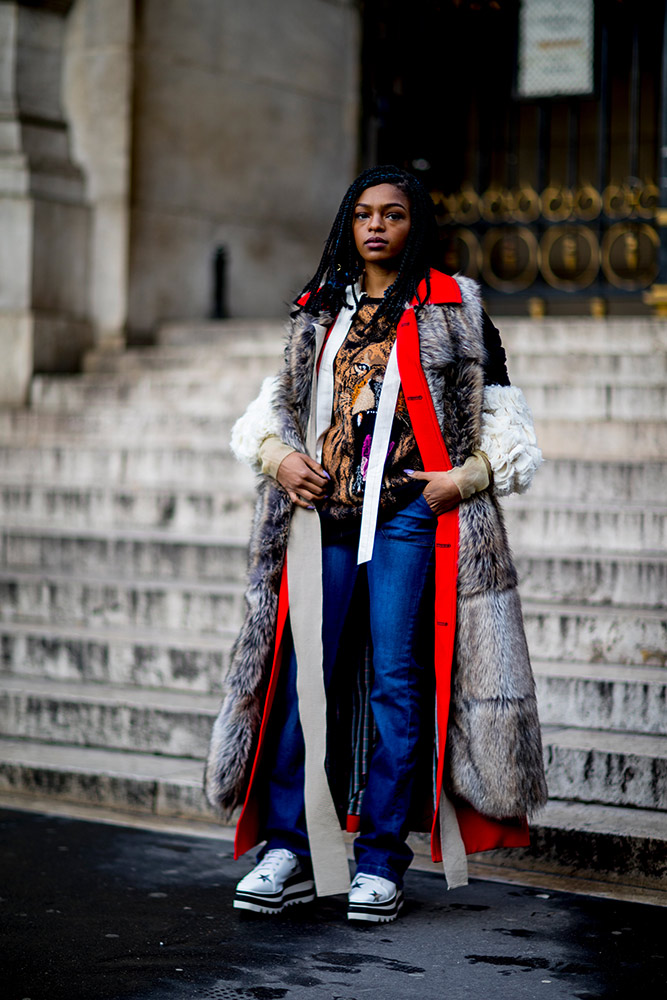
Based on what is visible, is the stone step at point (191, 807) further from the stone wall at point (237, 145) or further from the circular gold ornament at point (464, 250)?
the circular gold ornament at point (464, 250)

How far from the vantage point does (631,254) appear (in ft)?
32.4

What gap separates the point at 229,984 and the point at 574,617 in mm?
2688

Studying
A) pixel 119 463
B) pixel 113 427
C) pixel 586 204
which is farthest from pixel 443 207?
pixel 119 463

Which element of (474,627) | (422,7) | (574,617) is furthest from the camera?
(422,7)

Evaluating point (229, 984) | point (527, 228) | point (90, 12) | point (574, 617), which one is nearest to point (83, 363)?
point (90, 12)

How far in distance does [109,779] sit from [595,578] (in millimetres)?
2259

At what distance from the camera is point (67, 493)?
808 centimetres

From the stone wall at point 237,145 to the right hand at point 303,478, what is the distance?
6184 millimetres

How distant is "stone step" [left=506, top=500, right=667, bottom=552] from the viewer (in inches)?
257

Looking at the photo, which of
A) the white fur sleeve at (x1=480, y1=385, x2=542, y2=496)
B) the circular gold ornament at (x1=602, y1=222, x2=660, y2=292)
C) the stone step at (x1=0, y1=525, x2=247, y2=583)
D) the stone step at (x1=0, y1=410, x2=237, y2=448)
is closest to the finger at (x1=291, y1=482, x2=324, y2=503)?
the white fur sleeve at (x1=480, y1=385, x2=542, y2=496)

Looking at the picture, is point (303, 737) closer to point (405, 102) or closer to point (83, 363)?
point (83, 363)

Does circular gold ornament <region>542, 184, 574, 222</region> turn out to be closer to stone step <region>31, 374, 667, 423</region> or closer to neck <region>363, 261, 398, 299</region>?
stone step <region>31, 374, 667, 423</region>

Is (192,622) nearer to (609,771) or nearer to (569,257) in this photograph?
(609,771)

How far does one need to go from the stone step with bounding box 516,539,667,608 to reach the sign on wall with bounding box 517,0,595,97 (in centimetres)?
496
